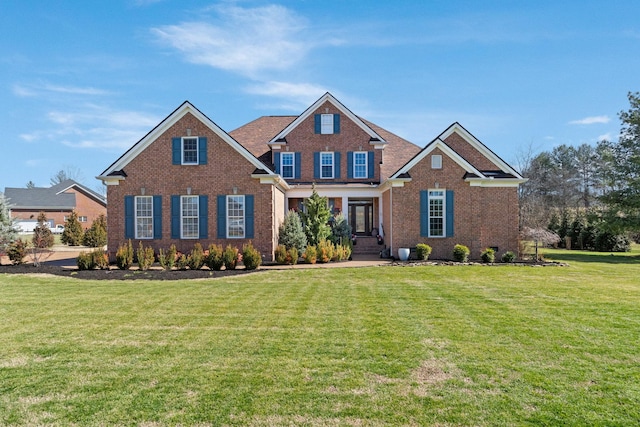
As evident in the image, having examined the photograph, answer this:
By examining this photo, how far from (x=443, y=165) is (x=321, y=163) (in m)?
8.05

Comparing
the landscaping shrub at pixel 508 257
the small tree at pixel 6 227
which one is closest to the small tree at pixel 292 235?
the landscaping shrub at pixel 508 257

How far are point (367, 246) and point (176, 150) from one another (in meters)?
11.4

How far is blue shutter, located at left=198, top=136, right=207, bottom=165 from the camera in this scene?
19.6m

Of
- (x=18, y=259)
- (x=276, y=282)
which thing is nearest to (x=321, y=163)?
(x=276, y=282)

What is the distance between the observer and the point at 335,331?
291 inches

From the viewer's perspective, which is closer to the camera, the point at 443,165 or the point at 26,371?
the point at 26,371

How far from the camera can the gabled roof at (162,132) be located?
763 inches

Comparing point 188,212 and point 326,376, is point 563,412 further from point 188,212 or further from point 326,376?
point 188,212

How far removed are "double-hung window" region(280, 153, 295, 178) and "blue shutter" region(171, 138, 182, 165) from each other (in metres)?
7.45

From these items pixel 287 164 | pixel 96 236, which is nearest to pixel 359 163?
pixel 287 164

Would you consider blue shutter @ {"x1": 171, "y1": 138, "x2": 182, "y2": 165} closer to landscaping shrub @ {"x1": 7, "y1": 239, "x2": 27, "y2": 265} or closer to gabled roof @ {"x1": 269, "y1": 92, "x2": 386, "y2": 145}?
gabled roof @ {"x1": 269, "y1": 92, "x2": 386, "y2": 145}

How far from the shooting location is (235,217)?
1966 cm

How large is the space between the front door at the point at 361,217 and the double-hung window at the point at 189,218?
10740mm

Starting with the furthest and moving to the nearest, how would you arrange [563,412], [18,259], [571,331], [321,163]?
[321,163] → [18,259] → [571,331] → [563,412]
